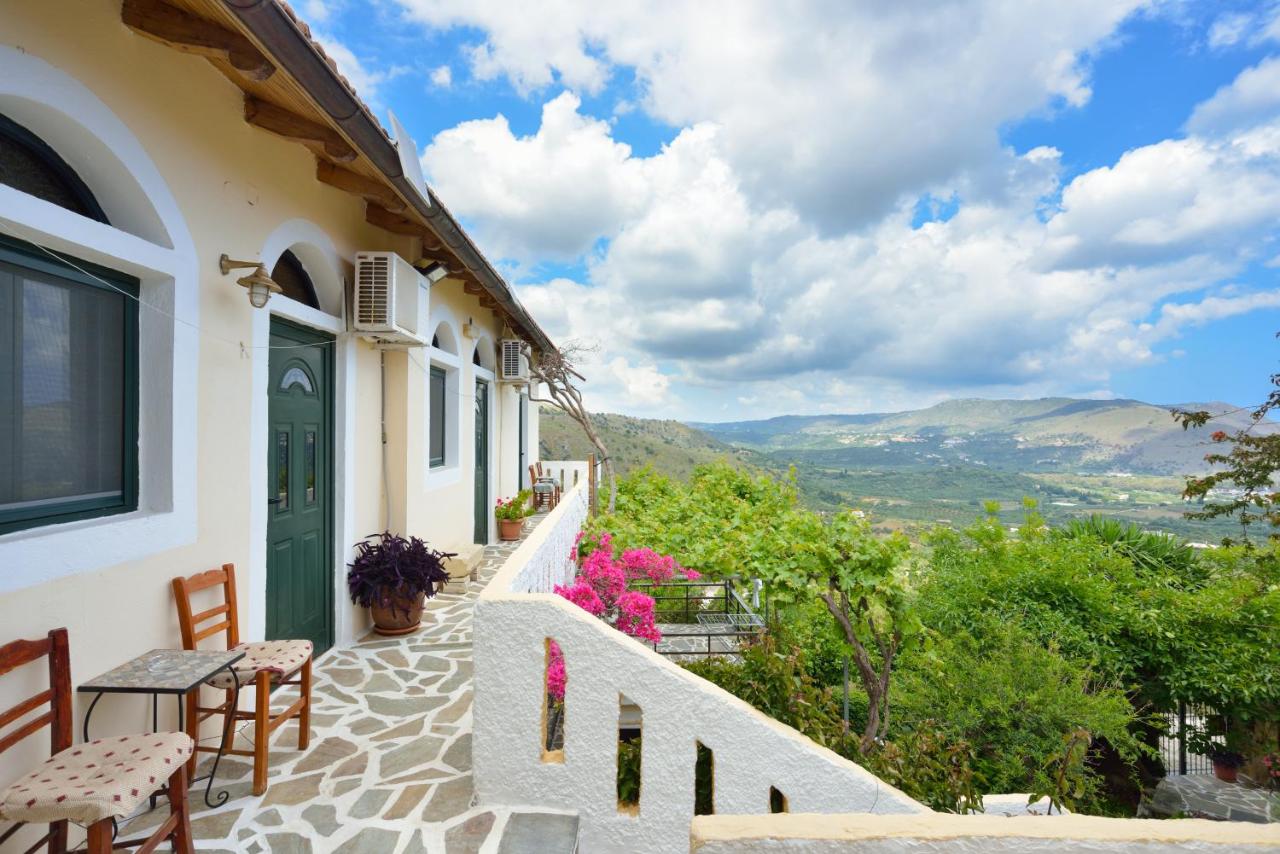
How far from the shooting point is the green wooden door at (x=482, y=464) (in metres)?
9.12

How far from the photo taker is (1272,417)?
7633 millimetres

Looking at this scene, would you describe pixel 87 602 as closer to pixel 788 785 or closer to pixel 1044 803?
pixel 788 785

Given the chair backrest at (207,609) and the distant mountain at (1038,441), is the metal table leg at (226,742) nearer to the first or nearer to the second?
the chair backrest at (207,609)

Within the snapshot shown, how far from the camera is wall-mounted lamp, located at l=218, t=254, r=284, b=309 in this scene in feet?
11.1

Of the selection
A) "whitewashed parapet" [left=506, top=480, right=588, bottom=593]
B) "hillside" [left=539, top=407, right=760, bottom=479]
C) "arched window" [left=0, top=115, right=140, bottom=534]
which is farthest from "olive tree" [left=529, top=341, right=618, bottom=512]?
"hillside" [left=539, top=407, right=760, bottom=479]

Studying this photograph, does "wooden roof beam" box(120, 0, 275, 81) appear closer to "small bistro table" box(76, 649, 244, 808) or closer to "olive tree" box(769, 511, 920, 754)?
"small bistro table" box(76, 649, 244, 808)

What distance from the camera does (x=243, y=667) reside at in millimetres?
2979

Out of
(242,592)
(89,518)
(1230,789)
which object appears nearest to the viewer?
(89,518)

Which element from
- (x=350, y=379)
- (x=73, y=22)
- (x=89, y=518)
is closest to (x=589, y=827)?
(x=89, y=518)

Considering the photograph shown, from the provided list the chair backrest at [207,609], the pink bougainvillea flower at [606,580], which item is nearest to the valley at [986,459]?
the pink bougainvillea flower at [606,580]

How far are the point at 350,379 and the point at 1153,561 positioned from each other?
9.29 meters

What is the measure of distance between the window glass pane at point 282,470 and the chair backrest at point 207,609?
2.69 ft

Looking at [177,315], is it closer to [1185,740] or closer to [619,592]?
[619,592]

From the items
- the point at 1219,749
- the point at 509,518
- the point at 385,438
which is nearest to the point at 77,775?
the point at 385,438
